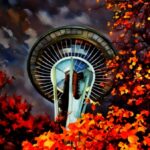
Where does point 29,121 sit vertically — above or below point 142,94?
below

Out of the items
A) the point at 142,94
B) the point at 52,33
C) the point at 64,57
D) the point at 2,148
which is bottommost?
the point at 2,148

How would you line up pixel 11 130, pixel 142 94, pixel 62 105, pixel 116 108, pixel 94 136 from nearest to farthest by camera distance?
pixel 94 136 < pixel 142 94 < pixel 11 130 < pixel 116 108 < pixel 62 105

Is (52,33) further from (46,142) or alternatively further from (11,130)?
(46,142)

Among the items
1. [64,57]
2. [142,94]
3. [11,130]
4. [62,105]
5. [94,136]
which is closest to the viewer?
[94,136]

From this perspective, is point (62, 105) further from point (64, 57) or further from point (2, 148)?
point (2, 148)

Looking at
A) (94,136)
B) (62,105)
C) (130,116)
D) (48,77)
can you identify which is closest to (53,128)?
(62,105)

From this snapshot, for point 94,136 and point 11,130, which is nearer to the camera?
point 94,136

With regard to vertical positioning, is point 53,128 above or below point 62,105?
below

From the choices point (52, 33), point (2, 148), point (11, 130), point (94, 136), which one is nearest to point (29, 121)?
point (11, 130)

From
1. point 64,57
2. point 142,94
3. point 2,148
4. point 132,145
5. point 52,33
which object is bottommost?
point 2,148
